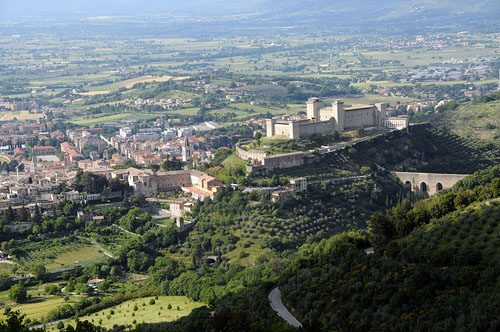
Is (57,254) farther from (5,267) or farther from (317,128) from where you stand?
(317,128)

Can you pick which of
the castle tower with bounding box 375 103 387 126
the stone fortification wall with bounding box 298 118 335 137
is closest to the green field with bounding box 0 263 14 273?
the stone fortification wall with bounding box 298 118 335 137

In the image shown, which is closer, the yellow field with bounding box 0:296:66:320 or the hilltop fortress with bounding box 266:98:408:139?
the yellow field with bounding box 0:296:66:320

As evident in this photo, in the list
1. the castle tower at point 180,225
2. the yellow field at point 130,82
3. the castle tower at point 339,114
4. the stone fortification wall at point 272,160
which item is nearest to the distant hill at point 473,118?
the castle tower at point 339,114

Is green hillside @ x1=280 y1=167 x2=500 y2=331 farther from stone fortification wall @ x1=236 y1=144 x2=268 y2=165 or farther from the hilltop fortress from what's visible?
the hilltop fortress

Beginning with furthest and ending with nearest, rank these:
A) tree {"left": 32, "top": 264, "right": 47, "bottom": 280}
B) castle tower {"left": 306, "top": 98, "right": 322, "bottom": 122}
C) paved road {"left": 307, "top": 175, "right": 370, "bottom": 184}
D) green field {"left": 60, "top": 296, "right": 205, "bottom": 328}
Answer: castle tower {"left": 306, "top": 98, "right": 322, "bottom": 122}, paved road {"left": 307, "top": 175, "right": 370, "bottom": 184}, tree {"left": 32, "top": 264, "right": 47, "bottom": 280}, green field {"left": 60, "top": 296, "right": 205, "bottom": 328}

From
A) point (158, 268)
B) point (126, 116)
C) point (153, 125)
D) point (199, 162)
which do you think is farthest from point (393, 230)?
point (126, 116)

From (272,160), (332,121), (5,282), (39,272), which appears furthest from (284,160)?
(5,282)

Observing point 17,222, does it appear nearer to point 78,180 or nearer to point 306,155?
point 78,180
